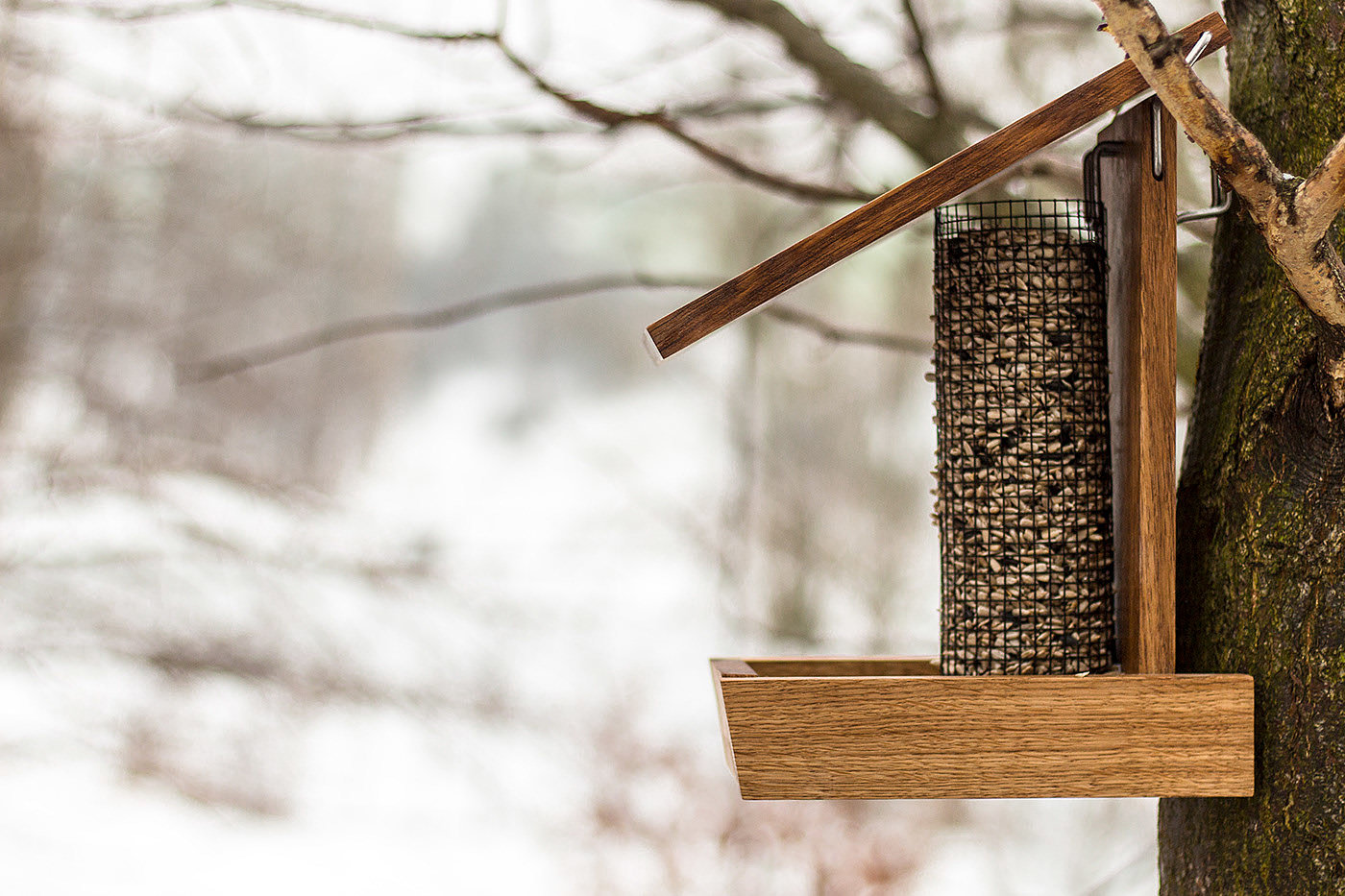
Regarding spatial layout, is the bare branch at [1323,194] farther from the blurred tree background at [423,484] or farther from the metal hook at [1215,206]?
the blurred tree background at [423,484]

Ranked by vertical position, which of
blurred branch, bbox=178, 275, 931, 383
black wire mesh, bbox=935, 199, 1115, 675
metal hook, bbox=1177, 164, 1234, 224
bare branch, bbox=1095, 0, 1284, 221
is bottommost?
black wire mesh, bbox=935, 199, 1115, 675

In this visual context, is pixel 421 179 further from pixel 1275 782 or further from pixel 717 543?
pixel 1275 782

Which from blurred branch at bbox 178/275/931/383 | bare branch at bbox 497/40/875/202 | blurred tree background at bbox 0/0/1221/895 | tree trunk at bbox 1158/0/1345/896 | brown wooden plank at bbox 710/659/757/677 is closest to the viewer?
tree trunk at bbox 1158/0/1345/896

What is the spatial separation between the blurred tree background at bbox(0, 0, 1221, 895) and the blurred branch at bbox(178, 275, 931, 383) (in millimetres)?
31

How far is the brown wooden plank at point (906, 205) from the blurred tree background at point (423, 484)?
1.49 meters

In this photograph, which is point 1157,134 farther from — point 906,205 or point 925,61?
point 925,61

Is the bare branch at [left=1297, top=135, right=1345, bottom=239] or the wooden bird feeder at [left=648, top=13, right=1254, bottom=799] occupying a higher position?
the bare branch at [left=1297, top=135, right=1345, bottom=239]

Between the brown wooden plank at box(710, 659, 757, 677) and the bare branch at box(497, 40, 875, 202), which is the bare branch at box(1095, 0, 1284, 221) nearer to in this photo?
the brown wooden plank at box(710, 659, 757, 677)

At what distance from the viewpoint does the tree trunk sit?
1.94ft

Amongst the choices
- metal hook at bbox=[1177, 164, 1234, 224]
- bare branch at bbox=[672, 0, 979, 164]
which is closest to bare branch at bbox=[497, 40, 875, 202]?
bare branch at bbox=[672, 0, 979, 164]

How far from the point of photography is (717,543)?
6.79ft

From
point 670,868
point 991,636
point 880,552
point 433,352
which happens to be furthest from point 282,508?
point 991,636

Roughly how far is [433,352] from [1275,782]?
5.68ft

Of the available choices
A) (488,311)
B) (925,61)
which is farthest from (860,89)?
(488,311)
